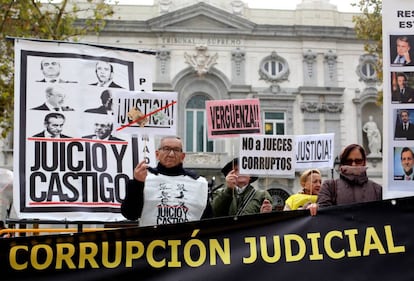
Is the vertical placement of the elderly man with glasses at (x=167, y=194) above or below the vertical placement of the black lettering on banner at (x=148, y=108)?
below

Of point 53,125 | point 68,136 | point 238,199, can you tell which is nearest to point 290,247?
point 238,199

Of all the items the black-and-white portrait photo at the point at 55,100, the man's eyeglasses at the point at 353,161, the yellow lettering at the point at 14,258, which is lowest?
the yellow lettering at the point at 14,258

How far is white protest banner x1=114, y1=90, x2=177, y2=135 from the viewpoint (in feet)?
16.4

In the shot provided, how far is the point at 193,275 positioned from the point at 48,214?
2.08 meters

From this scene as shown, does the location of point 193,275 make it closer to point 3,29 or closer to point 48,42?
point 48,42

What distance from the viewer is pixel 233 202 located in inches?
207

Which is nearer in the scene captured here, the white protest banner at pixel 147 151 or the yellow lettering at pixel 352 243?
the yellow lettering at pixel 352 243

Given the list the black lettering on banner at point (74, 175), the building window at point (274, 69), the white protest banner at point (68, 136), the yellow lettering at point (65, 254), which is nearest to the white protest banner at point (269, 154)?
the white protest banner at point (68, 136)

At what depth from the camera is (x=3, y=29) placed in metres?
14.3

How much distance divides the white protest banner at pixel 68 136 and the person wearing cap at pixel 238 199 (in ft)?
3.18

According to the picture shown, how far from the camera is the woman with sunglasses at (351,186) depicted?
4551 mm

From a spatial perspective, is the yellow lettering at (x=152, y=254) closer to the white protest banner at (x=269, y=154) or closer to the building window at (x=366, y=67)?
the white protest banner at (x=269, y=154)

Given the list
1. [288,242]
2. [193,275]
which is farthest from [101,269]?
[288,242]

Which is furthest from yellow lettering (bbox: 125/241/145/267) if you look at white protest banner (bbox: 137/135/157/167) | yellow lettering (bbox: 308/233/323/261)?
white protest banner (bbox: 137/135/157/167)
